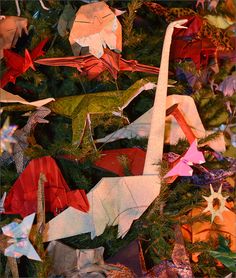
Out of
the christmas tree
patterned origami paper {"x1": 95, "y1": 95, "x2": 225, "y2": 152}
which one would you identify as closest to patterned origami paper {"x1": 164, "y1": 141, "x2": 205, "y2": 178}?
the christmas tree

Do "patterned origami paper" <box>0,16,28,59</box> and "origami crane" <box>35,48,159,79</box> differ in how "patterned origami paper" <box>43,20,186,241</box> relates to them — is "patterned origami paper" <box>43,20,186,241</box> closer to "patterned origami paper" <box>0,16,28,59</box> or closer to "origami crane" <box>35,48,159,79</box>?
"origami crane" <box>35,48,159,79</box>

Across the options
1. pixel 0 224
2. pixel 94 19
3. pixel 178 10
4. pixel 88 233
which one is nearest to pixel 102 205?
pixel 88 233

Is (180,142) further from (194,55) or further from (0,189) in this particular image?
(0,189)

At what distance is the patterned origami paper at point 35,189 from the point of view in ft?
2.54

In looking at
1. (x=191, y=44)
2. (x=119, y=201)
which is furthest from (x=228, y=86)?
(x=119, y=201)

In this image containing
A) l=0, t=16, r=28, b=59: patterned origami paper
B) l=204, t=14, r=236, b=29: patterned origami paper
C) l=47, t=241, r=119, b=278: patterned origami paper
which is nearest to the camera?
l=47, t=241, r=119, b=278: patterned origami paper

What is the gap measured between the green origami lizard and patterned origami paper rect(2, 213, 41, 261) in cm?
15

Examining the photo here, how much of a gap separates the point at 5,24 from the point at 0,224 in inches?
13.3

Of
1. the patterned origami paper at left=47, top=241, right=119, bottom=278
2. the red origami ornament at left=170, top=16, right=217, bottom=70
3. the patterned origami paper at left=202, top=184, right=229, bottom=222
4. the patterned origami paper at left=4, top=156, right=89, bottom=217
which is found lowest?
the patterned origami paper at left=47, top=241, right=119, bottom=278

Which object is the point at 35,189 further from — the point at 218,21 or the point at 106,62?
the point at 218,21

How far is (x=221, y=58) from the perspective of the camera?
972 mm

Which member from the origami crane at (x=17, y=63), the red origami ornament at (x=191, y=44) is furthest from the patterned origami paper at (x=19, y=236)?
the red origami ornament at (x=191, y=44)

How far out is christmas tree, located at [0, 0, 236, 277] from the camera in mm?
761

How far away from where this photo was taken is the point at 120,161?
78 cm
